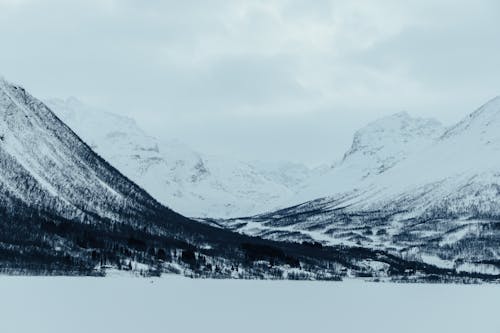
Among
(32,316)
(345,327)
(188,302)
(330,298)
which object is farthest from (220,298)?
(32,316)

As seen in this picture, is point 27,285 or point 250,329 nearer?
point 250,329

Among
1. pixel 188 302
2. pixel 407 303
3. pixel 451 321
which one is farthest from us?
pixel 407 303

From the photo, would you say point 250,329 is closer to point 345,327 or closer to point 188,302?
point 345,327

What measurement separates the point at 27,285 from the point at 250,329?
65.8 m

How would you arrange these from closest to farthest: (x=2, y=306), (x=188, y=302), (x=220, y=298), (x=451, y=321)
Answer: (x=2, y=306), (x=451, y=321), (x=188, y=302), (x=220, y=298)

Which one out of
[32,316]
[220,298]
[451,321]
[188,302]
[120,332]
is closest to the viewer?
[120,332]

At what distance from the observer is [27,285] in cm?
17988

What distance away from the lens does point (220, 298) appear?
588 ft

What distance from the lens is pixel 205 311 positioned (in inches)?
6083

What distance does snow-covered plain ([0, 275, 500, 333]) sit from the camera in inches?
5094

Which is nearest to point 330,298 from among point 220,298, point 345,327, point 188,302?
point 220,298

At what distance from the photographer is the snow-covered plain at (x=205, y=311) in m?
129

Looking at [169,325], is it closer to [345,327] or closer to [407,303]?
[345,327]

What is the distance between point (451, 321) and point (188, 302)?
4864 cm
